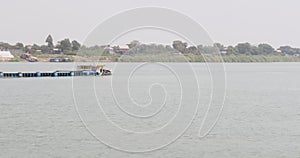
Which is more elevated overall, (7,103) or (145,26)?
(145,26)

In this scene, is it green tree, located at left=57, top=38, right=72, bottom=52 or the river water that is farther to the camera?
green tree, located at left=57, top=38, right=72, bottom=52

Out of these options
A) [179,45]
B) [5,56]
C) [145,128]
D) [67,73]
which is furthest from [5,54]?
[145,128]

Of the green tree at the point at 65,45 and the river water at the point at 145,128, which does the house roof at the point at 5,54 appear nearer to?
the green tree at the point at 65,45

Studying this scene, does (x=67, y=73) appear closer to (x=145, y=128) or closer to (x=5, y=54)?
(x=145, y=128)

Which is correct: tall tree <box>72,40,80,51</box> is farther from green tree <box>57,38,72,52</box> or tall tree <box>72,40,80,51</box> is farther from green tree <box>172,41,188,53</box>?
green tree <box>172,41,188,53</box>

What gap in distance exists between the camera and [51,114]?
30125 mm

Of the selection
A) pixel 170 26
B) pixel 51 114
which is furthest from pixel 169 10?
pixel 51 114

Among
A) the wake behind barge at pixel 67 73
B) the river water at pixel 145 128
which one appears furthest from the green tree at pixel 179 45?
the wake behind barge at pixel 67 73

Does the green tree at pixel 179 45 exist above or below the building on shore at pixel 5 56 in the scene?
above

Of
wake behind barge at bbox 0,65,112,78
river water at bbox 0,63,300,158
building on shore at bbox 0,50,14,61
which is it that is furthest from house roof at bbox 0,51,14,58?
river water at bbox 0,63,300,158

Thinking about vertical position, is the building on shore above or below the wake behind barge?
below

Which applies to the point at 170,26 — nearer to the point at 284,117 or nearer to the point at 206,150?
the point at 206,150

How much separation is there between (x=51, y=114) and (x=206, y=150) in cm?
1310

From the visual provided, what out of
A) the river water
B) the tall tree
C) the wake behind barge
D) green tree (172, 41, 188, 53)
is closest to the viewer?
the river water
